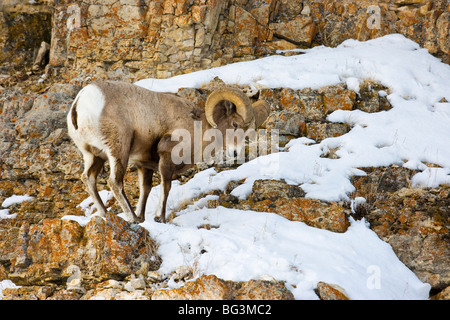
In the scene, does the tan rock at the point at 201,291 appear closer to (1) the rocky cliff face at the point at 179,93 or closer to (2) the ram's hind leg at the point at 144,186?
(1) the rocky cliff face at the point at 179,93

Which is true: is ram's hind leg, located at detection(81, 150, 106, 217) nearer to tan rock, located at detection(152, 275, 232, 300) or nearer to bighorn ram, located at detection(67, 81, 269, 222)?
bighorn ram, located at detection(67, 81, 269, 222)

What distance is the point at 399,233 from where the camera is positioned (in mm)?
6938

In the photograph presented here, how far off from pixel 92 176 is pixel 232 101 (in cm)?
281

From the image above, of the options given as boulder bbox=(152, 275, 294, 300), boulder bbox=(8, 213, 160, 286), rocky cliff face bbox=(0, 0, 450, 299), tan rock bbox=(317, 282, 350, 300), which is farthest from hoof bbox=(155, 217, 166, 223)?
tan rock bbox=(317, 282, 350, 300)

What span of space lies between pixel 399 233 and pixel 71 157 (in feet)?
23.0

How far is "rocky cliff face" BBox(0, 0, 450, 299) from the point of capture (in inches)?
228

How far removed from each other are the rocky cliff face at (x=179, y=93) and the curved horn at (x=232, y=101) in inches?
54.4

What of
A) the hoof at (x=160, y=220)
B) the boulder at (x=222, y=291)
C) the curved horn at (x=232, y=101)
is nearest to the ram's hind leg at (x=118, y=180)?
the hoof at (x=160, y=220)

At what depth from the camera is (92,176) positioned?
737cm

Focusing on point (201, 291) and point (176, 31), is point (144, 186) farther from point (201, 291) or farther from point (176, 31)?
point (176, 31)

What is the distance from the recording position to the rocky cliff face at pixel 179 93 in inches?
228

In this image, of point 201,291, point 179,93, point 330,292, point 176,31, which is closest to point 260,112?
point 179,93
